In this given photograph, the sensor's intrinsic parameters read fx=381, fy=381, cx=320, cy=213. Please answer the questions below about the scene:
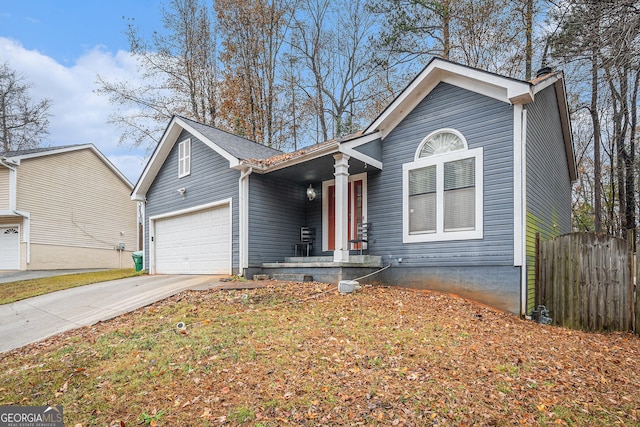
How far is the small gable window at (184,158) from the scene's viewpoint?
41.5 feet

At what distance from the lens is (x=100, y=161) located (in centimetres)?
2127

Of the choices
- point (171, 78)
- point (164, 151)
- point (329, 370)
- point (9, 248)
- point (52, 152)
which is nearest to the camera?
point (329, 370)

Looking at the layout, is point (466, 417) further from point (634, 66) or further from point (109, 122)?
point (109, 122)

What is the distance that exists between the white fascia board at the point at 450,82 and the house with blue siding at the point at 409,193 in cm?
2

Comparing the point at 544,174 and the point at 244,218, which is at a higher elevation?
the point at 544,174

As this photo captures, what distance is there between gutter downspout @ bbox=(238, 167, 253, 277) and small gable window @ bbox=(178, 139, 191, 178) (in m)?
2.99

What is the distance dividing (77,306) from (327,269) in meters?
5.75

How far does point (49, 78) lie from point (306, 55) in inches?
613

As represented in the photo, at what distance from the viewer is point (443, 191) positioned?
28.0 ft

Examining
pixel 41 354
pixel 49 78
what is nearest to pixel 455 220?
pixel 41 354

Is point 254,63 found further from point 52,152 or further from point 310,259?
point 310,259

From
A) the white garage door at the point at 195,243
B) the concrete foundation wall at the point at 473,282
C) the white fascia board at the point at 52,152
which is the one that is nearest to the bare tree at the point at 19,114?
the white fascia board at the point at 52,152

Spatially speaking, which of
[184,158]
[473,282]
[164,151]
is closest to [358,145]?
[473,282]

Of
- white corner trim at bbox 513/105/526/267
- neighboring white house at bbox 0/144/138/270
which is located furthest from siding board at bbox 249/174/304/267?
neighboring white house at bbox 0/144/138/270
